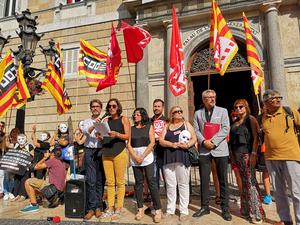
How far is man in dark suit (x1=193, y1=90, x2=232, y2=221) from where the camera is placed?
396 centimetres

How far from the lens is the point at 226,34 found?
568 cm

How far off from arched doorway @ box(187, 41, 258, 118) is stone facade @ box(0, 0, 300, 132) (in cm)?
27

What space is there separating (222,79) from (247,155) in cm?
973

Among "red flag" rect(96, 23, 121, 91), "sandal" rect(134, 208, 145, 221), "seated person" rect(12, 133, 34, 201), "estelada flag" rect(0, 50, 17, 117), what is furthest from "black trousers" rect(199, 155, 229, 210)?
"estelada flag" rect(0, 50, 17, 117)

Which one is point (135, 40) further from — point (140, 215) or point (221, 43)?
point (140, 215)

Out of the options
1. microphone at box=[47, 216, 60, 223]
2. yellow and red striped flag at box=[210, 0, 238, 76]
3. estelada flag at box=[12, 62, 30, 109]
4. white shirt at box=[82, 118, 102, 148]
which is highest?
yellow and red striped flag at box=[210, 0, 238, 76]

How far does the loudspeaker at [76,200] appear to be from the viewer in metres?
4.26

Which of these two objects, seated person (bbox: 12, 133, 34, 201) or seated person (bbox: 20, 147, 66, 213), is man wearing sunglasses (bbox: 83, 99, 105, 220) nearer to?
seated person (bbox: 20, 147, 66, 213)

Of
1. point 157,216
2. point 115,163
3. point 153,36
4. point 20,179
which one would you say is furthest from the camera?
point 153,36

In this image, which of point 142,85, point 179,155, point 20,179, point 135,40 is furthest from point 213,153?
point 142,85

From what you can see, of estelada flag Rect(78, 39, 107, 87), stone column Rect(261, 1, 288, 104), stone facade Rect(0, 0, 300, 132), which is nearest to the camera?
estelada flag Rect(78, 39, 107, 87)

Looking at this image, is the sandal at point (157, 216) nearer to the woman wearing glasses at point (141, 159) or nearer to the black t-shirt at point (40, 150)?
the woman wearing glasses at point (141, 159)

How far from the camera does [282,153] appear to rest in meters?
3.36

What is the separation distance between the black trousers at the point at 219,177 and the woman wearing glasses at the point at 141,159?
2.40 feet
